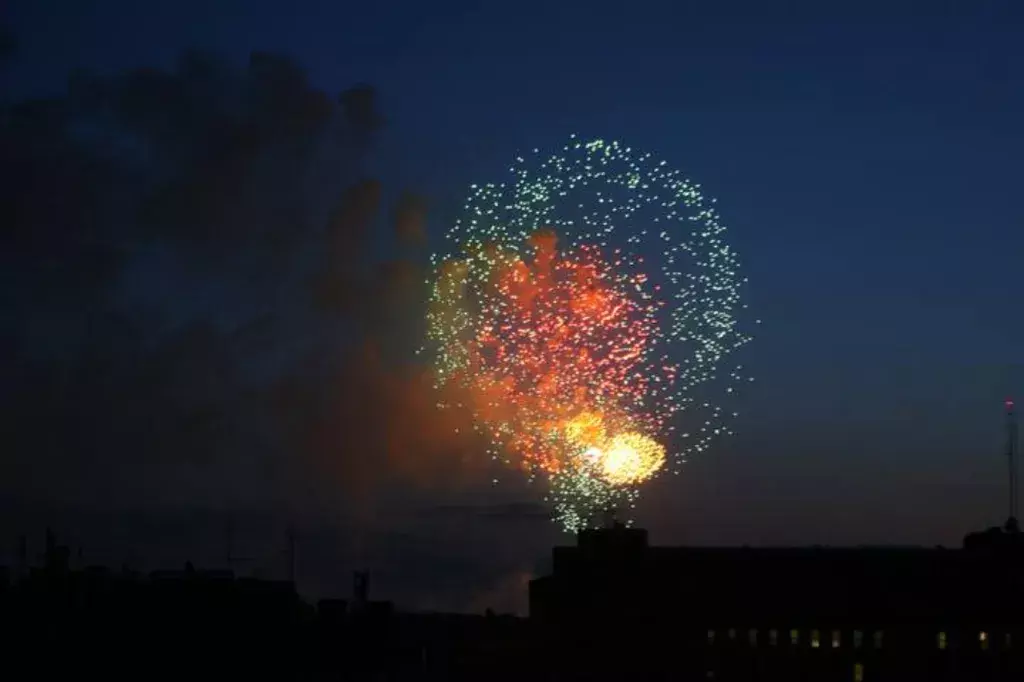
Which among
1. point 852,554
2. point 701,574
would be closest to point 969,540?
point 852,554

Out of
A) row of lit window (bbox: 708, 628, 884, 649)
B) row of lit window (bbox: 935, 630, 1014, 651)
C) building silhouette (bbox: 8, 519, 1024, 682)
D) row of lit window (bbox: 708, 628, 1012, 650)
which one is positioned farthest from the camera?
row of lit window (bbox: 708, 628, 884, 649)

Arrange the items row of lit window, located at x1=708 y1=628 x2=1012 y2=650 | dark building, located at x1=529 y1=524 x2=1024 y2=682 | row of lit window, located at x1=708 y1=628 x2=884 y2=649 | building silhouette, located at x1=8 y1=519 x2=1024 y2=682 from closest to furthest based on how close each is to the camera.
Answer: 1. building silhouette, located at x1=8 y1=519 x2=1024 y2=682
2. dark building, located at x1=529 y1=524 x2=1024 y2=682
3. row of lit window, located at x1=708 y1=628 x2=1012 y2=650
4. row of lit window, located at x1=708 y1=628 x2=884 y2=649

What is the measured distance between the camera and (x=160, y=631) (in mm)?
86812

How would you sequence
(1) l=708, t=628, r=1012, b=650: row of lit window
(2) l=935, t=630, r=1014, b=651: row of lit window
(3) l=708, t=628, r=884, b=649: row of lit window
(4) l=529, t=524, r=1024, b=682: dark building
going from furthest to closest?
1. (3) l=708, t=628, r=884, b=649: row of lit window
2. (1) l=708, t=628, r=1012, b=650: row of lit window
3. (4) l=529, t=524, r=1024, b=682: dark building
4. (2) l=935, t=630, r=1014, b=651: row of lit window

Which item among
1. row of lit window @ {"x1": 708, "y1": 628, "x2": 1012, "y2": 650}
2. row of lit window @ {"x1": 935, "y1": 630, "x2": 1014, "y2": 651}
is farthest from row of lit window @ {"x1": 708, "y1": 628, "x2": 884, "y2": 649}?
row of lit window @ {"x1": 935, "y1": 630, "x2": 1014, "y2": 651}

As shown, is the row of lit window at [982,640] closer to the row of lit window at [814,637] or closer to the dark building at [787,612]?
the dark building at [787,612]

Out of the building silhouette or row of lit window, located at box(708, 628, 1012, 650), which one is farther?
row of lit window, located at box(708, 628, 1012, 650)

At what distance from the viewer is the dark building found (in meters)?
95.1

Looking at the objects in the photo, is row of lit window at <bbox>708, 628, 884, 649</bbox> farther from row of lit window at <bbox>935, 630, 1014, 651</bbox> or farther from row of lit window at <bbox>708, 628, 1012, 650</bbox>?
row of lit window at <bbox>935, 630, 1014, 651</bbox>

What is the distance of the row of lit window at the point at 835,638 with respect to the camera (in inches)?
3750

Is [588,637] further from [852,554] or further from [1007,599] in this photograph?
[1007,599]

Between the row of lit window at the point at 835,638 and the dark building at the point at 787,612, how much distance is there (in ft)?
0.19

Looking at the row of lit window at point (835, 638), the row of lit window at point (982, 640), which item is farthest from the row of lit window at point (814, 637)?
the row of lit window at point (982, 640)

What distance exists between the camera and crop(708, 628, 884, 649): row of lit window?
9631 cm
